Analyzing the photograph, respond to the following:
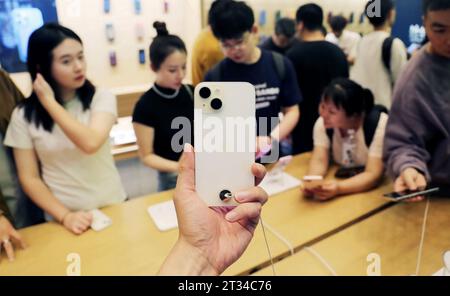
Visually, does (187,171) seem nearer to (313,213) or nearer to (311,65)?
(313,213)

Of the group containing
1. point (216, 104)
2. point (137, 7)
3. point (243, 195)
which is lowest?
point (243, 195)

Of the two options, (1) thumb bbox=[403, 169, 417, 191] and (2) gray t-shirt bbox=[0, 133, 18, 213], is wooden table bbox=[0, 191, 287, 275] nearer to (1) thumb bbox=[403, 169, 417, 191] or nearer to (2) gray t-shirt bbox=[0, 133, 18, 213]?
(2) gray t-shirt bbox=[0, 133, 18, 213]

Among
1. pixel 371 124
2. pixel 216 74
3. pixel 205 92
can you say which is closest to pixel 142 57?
pixel 216 74

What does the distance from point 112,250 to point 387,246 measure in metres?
0.58

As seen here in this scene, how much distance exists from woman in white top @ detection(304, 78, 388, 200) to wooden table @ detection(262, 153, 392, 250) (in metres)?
0.03

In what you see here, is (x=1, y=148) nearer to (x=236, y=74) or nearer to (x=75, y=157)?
(x=75, y=157)

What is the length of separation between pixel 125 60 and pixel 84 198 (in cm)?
38

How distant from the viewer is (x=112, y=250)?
73 cm

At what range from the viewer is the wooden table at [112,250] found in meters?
0.68

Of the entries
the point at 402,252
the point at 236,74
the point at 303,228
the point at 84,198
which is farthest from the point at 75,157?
the point at 402,252

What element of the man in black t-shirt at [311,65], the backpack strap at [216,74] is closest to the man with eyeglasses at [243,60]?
the backpack strap at [216,74]

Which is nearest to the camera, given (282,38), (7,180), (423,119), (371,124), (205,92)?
(205,92)

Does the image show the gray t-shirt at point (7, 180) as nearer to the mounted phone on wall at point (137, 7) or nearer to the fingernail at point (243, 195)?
the mounted phone on wall at point (137, 7)

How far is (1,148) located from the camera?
805mm
